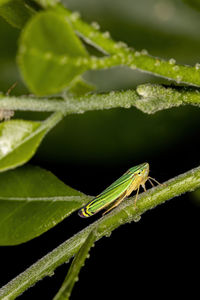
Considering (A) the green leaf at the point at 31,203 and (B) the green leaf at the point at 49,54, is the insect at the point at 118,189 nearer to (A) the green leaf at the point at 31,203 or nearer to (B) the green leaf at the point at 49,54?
(A) the green leaf at the point at 31,203

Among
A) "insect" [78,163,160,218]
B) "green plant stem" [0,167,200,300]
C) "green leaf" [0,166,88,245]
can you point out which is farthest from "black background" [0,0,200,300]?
"green plant stem" [0,167,200,300]

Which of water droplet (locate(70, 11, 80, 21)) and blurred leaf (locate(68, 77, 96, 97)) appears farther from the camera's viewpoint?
blurred leaf (locate(68, 77, 96, 97))

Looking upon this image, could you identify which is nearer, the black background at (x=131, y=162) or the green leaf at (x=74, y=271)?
the green leaf at (x=74, y=271)

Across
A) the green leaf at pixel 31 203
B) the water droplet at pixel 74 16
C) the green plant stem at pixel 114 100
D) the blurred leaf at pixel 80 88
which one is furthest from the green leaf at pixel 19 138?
the green leaf at pixel 31 203

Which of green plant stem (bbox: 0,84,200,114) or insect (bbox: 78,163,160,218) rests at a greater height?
insect (bbox: 78,163,160,218)

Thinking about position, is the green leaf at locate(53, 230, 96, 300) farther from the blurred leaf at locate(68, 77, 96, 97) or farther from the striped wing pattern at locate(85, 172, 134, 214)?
the striped wing pattern at locate(85, 172, 134, 214)

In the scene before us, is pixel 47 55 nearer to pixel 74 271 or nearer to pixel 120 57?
pixel 120 57
